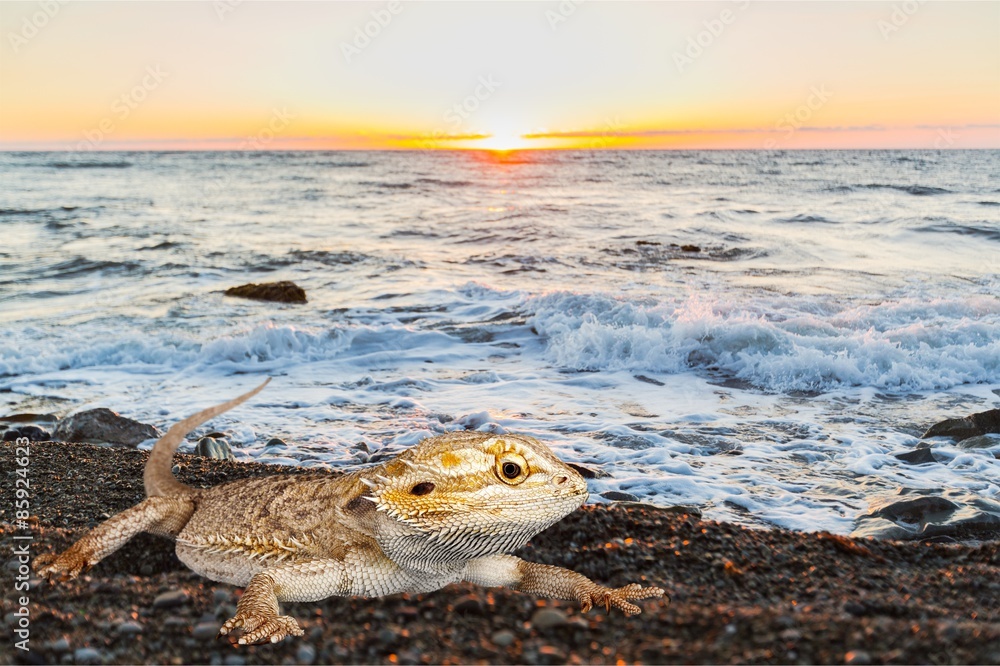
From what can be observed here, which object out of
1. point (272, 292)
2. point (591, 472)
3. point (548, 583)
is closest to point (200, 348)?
point (272, 292)

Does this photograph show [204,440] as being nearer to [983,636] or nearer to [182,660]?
[182,660]

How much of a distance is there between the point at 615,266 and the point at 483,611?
20.3 metres

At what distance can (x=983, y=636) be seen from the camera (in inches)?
128

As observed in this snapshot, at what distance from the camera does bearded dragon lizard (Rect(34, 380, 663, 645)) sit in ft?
11.1

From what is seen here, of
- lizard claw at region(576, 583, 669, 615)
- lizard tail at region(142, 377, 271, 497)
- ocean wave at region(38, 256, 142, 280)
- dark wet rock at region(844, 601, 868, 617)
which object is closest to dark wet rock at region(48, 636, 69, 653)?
lizard tail at region(142, 377, 271, 497)

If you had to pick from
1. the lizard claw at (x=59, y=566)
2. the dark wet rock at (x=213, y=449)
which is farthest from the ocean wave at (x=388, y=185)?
the lizard claw at (x=59, y=566)

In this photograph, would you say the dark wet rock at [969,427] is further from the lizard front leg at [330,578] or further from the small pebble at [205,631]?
the small pebble at [205,631]

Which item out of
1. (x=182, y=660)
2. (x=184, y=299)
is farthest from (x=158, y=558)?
(x=184, y=299)

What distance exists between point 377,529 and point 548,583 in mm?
1054

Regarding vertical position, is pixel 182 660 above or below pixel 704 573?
above

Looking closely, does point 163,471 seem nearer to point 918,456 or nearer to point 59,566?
point 59,566

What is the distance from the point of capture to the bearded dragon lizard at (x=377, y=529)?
3373 mm

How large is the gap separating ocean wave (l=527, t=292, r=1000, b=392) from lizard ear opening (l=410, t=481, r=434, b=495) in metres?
9.16

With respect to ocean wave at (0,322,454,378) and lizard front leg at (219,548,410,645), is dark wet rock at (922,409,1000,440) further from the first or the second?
ocean wave at (0,322,454,378)
